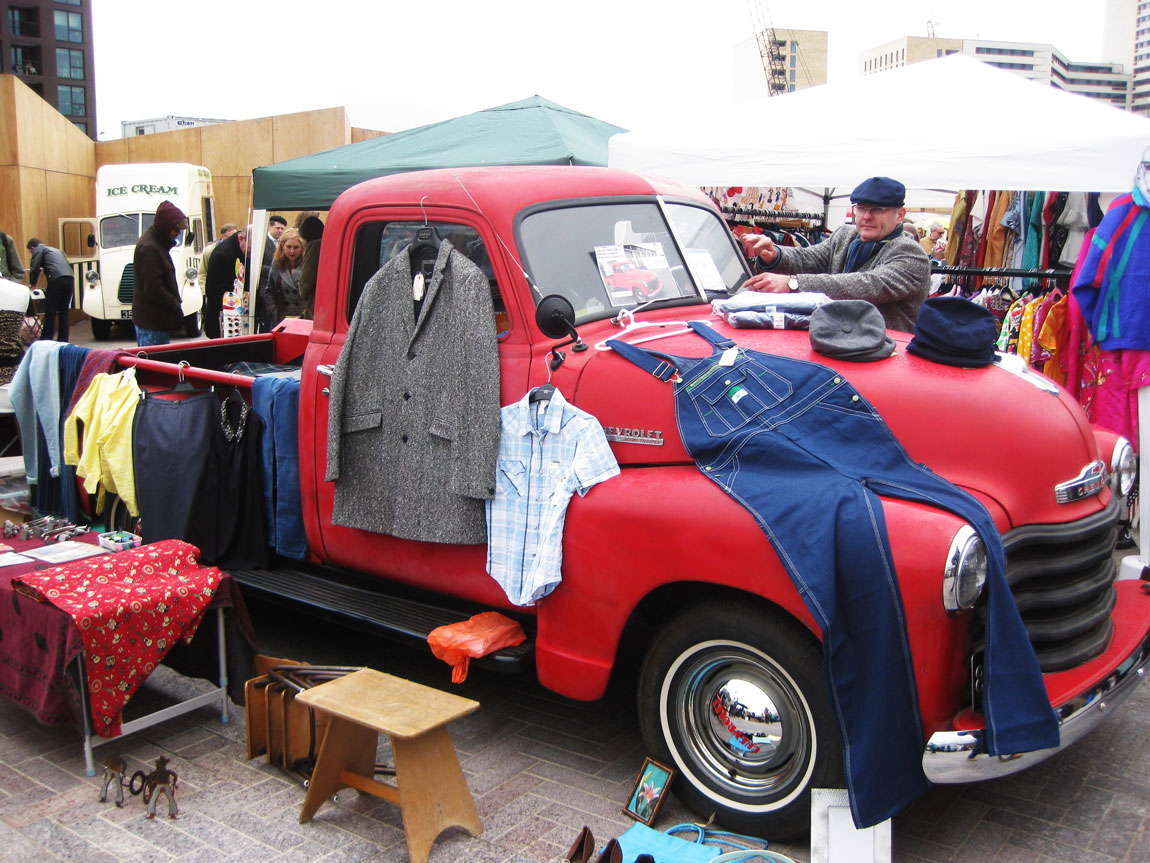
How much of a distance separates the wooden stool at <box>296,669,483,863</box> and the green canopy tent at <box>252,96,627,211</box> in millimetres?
6900

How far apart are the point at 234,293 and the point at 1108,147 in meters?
10.3

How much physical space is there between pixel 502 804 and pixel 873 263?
309 centimetres

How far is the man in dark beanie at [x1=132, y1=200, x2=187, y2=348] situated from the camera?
28.0ft

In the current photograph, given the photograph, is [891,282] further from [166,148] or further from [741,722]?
[166,148]

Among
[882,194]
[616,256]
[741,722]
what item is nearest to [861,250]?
[882,194]

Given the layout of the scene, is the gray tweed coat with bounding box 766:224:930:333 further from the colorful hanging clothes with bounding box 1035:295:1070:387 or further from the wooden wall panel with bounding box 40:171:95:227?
the wooden wall panel with bounding box 40:171:95:227

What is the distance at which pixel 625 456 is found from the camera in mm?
3641

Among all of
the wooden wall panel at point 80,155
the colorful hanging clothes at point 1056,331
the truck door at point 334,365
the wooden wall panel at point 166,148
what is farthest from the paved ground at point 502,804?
the wooden wall panel at point 80,155

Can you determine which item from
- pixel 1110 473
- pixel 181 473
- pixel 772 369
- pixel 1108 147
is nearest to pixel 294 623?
pixel 181 473

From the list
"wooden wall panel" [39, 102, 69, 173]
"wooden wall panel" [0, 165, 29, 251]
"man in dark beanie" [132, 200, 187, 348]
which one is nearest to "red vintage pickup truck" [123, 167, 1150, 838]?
"man in dark beanie" [132, 200, 187, 348]

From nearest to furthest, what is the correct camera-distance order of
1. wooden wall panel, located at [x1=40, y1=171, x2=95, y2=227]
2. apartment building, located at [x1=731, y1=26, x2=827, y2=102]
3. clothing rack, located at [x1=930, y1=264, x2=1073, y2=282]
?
clothing rack, located at [x1=930, y1=264, x2=1073, y2=282]
wooden wall panel, located at [x1=40, y1=171, x2=95, y2=227]
apartment building, located at [x1=731, y1=26, x2=827, y2=102]

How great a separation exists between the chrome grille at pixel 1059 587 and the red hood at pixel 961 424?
0.07m

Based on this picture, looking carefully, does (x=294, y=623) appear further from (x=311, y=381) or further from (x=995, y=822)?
(x=995, y=822)

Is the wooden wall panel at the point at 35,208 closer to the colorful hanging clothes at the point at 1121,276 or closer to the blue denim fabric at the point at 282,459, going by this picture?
the blue denim fabric at the point at 282,459
